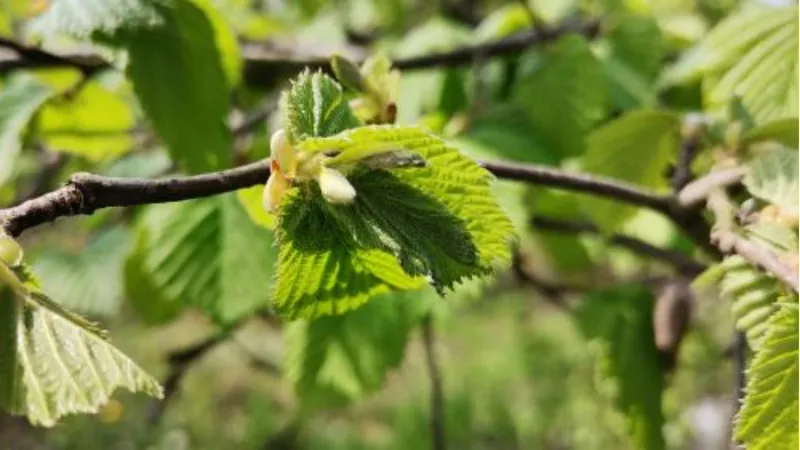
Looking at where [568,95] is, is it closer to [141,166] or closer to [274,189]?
[141,166]

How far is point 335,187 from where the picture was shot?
1.25ft

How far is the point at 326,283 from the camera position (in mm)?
455

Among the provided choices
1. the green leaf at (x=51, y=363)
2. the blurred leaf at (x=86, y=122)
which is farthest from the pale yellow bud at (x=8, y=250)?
the blurred leaf at (x=86, y=122)

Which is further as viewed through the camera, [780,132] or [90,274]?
[90,274]

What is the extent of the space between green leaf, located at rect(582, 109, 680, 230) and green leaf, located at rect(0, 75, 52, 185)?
1.46 feet

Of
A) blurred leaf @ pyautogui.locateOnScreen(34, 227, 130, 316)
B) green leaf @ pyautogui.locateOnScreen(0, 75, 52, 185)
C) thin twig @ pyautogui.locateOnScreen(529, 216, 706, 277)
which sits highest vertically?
thin twig @ pyautogui.locateOnScreen(529, 216, 706, 277)

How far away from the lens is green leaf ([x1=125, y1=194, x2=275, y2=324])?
30.9 inches

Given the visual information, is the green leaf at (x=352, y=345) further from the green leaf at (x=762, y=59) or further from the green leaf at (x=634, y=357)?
the green leaf at (x=762, y=59)

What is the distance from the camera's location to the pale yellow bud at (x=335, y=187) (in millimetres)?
379

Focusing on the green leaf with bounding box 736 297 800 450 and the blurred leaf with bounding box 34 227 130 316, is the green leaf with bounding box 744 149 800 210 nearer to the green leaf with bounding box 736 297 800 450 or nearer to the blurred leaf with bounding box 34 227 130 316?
the green leaf with bounding box 736 297 800 450

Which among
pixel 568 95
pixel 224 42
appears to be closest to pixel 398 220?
pixel 224 42

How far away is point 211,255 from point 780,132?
0.46m

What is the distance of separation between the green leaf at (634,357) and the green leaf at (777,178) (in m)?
0.33

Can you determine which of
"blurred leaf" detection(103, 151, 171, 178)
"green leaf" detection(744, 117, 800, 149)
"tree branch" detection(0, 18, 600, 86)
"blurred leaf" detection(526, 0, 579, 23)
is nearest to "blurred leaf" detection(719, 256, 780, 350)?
"green leaf" detection(744, 117, 800, 149)
